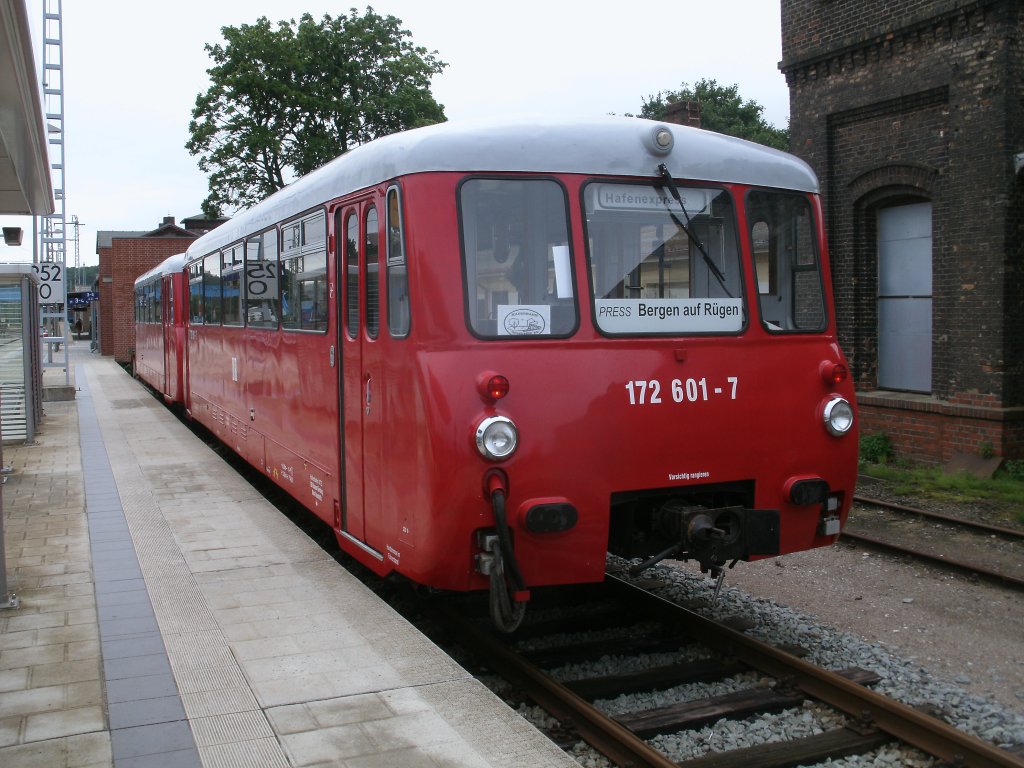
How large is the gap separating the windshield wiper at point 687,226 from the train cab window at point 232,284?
565 centimetres

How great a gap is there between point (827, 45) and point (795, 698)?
11.5 m

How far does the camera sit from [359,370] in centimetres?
609

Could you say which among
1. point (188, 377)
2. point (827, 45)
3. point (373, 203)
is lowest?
point (188, 377)

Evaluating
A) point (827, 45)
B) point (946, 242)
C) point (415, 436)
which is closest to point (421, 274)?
point (415, 436)

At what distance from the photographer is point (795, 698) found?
510 cm

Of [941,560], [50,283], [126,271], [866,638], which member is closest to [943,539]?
[941,560]

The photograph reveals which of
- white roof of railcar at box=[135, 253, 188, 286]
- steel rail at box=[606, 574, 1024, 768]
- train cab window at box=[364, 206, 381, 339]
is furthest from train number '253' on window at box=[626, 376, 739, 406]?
white roof of railcar at box=[135, 253, 188, 286]

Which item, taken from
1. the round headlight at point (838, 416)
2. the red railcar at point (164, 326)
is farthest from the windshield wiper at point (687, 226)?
the red railcar at point (164, 326)

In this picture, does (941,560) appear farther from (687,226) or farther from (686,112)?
(686,112)

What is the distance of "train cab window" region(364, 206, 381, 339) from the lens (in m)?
5.77

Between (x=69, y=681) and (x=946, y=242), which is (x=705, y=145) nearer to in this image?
(x=69, y=681)

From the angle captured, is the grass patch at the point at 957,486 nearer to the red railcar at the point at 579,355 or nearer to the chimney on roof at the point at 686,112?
the red railcar at the point at 579,355

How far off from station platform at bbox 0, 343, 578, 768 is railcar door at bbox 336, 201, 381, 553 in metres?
0.46

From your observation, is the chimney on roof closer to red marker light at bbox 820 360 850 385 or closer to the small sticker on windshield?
red marker light at bbox 820 360 850 385
